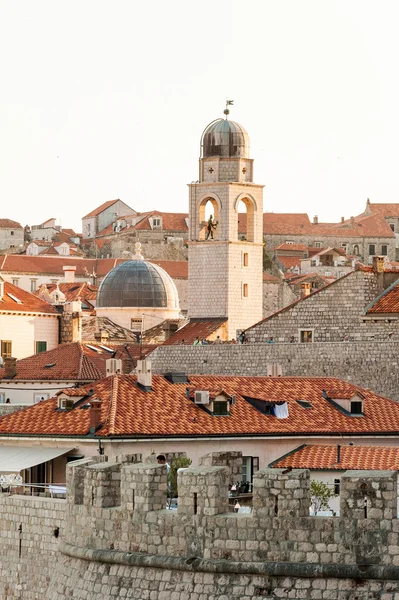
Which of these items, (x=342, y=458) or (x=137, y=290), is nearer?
(x=342, y=458)

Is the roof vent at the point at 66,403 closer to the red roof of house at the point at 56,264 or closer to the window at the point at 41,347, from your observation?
the window at the point at 41,347

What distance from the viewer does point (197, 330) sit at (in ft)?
267

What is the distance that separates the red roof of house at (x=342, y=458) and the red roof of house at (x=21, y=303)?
5488 centimetres

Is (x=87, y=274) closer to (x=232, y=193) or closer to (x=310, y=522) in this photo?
(x=232, y=193)

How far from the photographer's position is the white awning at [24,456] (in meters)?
32.9

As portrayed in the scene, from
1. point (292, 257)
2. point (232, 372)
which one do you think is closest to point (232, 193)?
point (232, 372)

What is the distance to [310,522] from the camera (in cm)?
1981

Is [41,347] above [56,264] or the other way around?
the other way around

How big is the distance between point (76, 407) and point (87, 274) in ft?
397

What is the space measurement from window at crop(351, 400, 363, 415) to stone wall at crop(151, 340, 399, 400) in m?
7.49

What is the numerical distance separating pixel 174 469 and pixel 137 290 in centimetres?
6668

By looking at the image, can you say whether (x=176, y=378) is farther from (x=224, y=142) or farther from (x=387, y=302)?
(x=224, y=142)

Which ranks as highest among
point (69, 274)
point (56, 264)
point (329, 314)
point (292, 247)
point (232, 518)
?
point (292, 247)

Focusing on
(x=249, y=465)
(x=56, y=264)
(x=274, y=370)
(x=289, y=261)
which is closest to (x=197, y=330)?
(x=274, y=370)
